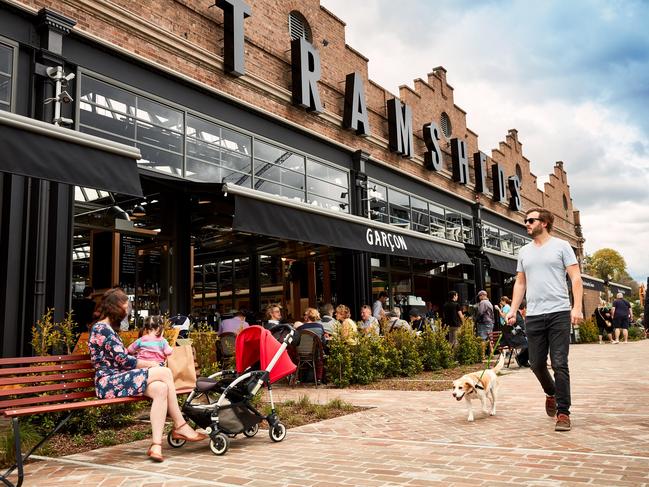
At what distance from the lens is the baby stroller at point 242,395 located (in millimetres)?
4664

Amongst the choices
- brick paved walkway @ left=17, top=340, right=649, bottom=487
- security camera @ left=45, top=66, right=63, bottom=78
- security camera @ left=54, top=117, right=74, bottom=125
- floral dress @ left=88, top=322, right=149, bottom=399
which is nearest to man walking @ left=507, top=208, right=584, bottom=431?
brick paved walkway @ left=17, top=340, right=649, bottom=487

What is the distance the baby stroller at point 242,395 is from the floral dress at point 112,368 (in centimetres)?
50

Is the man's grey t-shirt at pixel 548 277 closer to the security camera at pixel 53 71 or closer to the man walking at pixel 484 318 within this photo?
the security camera at pixel 53 71

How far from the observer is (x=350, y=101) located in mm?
14688

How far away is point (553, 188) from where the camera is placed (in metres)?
32.3

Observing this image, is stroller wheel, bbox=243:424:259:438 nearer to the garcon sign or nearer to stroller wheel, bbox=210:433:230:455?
stroller wheel, bbox=210:433:230:455

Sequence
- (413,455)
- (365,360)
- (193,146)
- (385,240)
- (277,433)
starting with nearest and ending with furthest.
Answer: (413,455) < (277,433) < (365,360) < (193,146) < (385,240)

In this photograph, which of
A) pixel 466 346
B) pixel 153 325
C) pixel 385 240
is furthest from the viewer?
pixel 466 346

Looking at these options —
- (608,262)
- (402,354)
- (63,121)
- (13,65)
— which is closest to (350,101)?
(402,354)

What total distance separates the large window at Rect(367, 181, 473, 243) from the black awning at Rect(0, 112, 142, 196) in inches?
350

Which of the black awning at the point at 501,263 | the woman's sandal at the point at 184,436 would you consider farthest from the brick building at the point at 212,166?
the woman's sandal at the point at 184,436

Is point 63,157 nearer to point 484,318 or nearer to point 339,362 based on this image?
point 339,362

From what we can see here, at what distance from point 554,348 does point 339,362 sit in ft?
14.0

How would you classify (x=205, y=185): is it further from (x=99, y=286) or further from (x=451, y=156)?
(x=451, y=156)
